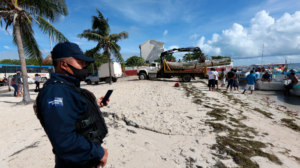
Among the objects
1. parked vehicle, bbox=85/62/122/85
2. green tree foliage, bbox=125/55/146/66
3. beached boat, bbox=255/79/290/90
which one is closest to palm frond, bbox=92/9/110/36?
parked vehicle, bbox=85/62/122/85

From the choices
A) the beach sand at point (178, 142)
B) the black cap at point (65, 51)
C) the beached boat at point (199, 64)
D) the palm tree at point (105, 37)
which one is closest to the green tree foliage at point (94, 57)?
the palm tree at point (105, 37)

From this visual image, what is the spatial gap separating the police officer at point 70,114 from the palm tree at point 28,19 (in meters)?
7.61

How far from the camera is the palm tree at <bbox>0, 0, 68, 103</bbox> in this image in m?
7.04

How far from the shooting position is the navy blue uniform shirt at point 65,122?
103 cm

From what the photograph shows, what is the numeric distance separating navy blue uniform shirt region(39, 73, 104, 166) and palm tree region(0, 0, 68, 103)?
7898 mm

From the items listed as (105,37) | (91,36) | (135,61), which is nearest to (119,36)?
(105,37)

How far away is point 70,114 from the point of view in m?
1.10

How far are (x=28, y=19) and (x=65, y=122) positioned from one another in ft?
28.2

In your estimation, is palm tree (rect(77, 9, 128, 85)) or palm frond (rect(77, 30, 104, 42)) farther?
palm tree (rect(77, 9, 128, 85))

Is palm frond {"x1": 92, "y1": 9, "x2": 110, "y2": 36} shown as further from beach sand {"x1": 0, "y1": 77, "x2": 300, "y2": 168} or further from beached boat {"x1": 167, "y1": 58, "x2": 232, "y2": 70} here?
beach sand {"x1": 0, "y1": 77, "x2": 300, "y2": 168}

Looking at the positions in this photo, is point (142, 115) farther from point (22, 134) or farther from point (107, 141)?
point (22, 134)

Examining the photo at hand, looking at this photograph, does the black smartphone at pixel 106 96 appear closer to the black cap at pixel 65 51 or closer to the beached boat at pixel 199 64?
the black cap at pixel 65 51

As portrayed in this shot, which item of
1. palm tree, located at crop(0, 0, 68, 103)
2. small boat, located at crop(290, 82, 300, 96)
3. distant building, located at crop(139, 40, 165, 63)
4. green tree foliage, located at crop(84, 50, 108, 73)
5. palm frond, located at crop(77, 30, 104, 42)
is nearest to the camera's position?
palm tree, located at crop(0, 0, 68, 103)

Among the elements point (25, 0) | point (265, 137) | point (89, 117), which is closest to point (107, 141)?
point (89, 117)
